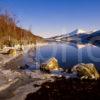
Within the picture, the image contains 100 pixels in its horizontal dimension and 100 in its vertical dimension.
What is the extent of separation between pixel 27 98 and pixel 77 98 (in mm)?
3119

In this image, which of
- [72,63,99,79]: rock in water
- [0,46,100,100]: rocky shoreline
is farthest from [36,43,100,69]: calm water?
[0,46,100,100]: rocky shoreline

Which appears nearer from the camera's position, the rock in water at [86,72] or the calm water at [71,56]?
the rock in water at [86,72]

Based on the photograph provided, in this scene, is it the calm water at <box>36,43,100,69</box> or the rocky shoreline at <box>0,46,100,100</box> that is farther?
the calm water at <box>36,43,100,69</box>

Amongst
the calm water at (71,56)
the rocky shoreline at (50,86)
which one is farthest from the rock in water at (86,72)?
the calm water at (71,56)

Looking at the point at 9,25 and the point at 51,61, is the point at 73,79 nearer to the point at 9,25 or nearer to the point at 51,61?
the point at 51,61

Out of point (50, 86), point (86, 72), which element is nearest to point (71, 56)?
point (86, 72)

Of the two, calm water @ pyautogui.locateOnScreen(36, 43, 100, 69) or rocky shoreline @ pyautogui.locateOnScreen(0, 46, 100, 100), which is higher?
calm water @ pyautogui.locateOnScreen(36, 43, 100, 69)

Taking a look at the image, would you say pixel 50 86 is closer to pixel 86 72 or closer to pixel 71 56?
pixel 86 72

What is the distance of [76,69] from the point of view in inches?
1003

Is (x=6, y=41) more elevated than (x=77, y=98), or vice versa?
(x=6, y=41)

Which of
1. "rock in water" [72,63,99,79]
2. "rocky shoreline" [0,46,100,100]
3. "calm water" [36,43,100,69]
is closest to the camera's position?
"rocky shoreline" [0,46,100,100]

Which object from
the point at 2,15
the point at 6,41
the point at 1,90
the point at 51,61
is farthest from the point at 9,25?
the point at 1,90

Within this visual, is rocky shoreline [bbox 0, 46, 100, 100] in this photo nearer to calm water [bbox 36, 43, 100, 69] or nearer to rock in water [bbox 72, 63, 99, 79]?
rock in water [bbox 72, 63, 99, 79]

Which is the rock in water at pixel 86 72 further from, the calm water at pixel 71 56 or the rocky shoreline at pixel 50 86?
the calm water at pixel 71 56
